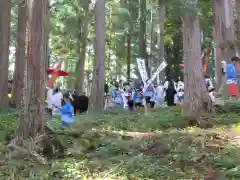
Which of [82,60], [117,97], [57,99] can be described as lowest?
[117,97]

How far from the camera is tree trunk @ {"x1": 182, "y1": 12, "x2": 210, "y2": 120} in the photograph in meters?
11.5

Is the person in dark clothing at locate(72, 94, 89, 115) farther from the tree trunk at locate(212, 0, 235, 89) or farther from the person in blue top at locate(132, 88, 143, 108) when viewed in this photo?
the tree trunk at locate(212, 0, 235, 89)

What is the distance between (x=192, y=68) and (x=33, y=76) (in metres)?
4.71

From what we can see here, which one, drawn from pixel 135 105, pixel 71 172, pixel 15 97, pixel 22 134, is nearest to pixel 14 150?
pixel 22 134

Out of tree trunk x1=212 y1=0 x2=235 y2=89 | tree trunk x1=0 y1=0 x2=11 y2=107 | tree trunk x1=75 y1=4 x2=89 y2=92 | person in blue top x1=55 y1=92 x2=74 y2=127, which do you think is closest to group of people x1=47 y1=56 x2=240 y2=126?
person in blue top x1=55 y1=92 x2=74 y2=127

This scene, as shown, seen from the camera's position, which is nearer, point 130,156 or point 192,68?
point 130,156

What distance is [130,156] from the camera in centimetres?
841

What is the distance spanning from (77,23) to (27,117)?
79.1 ft

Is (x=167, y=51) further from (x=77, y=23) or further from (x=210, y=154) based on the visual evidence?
(x=210, y=154)

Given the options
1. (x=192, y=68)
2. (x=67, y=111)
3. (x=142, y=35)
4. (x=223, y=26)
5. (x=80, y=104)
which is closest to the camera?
(x=67, y=111)

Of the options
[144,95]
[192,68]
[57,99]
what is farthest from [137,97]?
[192,68]

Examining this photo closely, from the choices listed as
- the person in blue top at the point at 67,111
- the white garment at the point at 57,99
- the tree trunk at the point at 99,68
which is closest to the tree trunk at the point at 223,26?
the tree trunk at the point at 99,68

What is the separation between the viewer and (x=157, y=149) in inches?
349

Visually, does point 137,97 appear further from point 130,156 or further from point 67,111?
point 130,156
